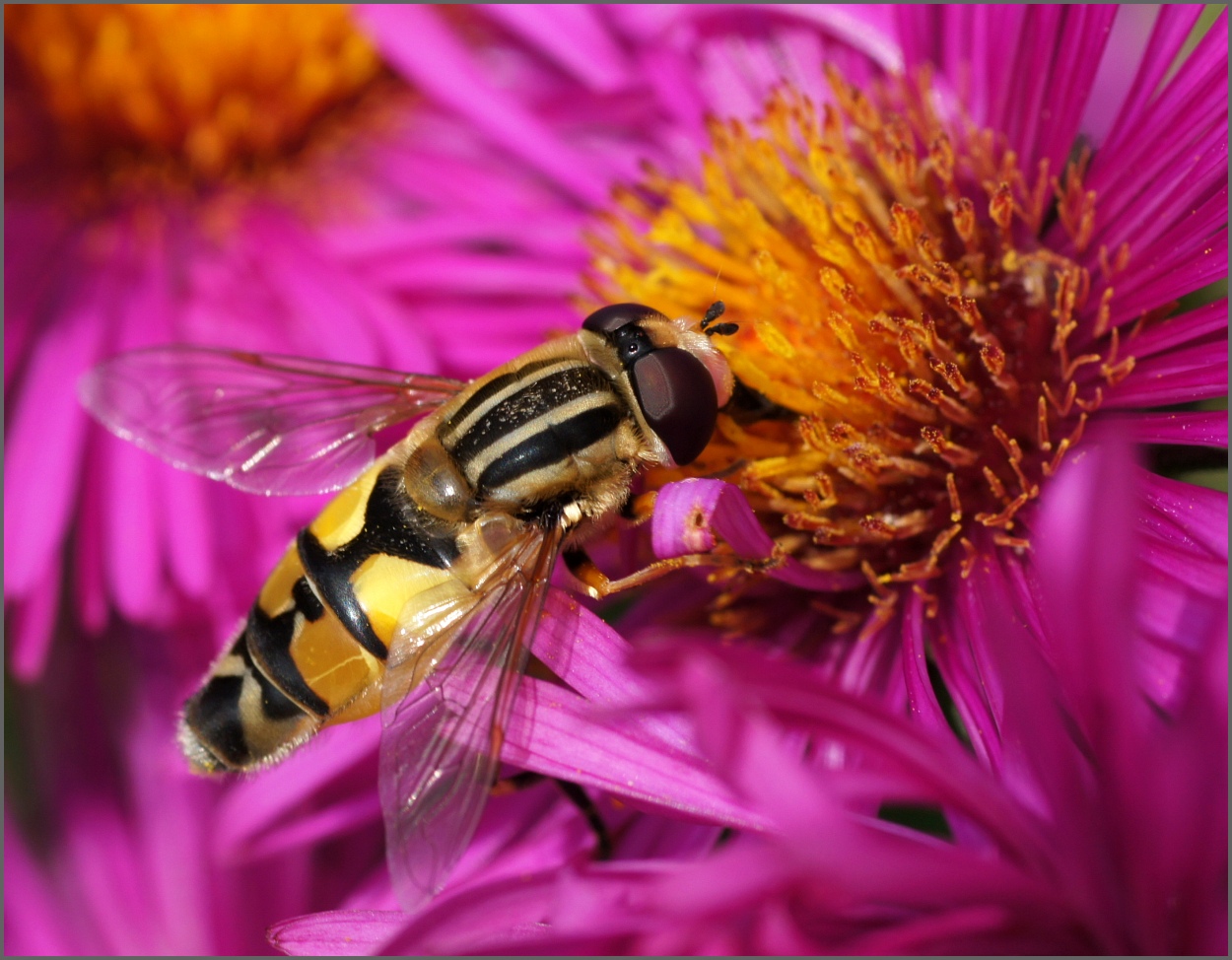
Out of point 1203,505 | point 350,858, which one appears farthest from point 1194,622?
point 350,858

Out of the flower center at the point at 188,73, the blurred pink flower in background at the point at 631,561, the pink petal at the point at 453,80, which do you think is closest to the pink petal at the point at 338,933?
the blurred pink flower in background at the point at 631,561

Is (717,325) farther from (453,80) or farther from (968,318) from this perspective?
(453,80)

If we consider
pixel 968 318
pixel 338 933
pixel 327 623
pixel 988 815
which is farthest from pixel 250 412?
pixel 988 815

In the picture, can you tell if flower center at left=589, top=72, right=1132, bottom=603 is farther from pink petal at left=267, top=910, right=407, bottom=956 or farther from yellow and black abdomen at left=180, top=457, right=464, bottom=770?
pink petal at left=267, top=910, right=407, bottom=956

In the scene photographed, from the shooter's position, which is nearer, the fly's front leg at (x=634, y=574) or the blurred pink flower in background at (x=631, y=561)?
the blurred pink flower in background at (x=631, y=561)

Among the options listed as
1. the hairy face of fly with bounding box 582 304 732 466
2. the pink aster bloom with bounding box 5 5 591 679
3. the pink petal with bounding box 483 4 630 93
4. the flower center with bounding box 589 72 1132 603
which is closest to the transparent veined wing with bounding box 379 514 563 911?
the hairy face of fly with bounding box 582 304 732 466

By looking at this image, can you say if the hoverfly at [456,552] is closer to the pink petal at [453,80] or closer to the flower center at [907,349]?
the flower center at [907,349]
